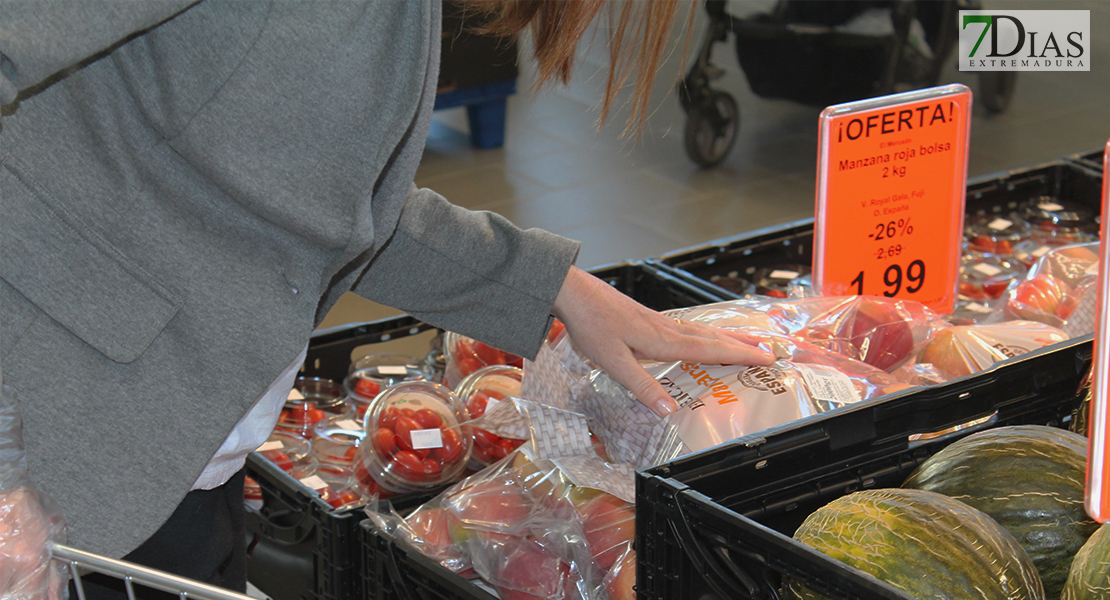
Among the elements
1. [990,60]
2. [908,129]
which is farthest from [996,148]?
[908,129]

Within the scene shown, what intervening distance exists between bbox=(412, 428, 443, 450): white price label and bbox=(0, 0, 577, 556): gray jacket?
0.58 m

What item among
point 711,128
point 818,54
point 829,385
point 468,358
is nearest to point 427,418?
point 468,358

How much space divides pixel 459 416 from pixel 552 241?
0.43m

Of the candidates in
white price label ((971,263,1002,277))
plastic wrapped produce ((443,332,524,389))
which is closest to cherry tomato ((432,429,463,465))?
plastic wrapped produce ((443,332,524,389))

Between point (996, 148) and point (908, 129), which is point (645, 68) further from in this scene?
point (996, 148)

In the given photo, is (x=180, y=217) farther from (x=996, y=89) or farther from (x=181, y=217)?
(x=996, y=89)

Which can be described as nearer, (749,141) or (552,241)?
(552,241)

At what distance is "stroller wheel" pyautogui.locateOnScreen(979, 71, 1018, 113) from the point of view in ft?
18.5

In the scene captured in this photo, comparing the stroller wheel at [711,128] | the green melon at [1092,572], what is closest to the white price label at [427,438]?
the green melon at [1092,572]

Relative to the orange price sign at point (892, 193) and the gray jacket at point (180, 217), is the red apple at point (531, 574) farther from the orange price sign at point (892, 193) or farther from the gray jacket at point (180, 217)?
the orange price sign at point (892, 193)

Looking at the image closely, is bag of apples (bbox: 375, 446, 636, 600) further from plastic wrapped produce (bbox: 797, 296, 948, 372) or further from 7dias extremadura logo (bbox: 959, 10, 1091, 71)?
7dias extremadura logo (bbox: 959, 10, 1091, 71)

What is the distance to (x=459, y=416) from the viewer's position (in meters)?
1.55

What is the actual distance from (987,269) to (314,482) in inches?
53.3

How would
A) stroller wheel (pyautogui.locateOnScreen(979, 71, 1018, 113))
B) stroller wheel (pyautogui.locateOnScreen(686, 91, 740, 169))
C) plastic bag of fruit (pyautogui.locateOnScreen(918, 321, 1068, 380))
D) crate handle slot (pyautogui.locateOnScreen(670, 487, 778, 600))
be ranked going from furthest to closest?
stroller wheel (pyautogui.locateOnScreen(979, 71, 1018, 113)) → stroller wheel (pyautogui.locateOnScreen(686, 91, 740, 169)) → plastic bag of fruit (pyautogui.locateOnScreen(918, 321, 1068, 380)) → crate handle slot (pyautogui.locateOnScreen(670, 487, 778, 600))
